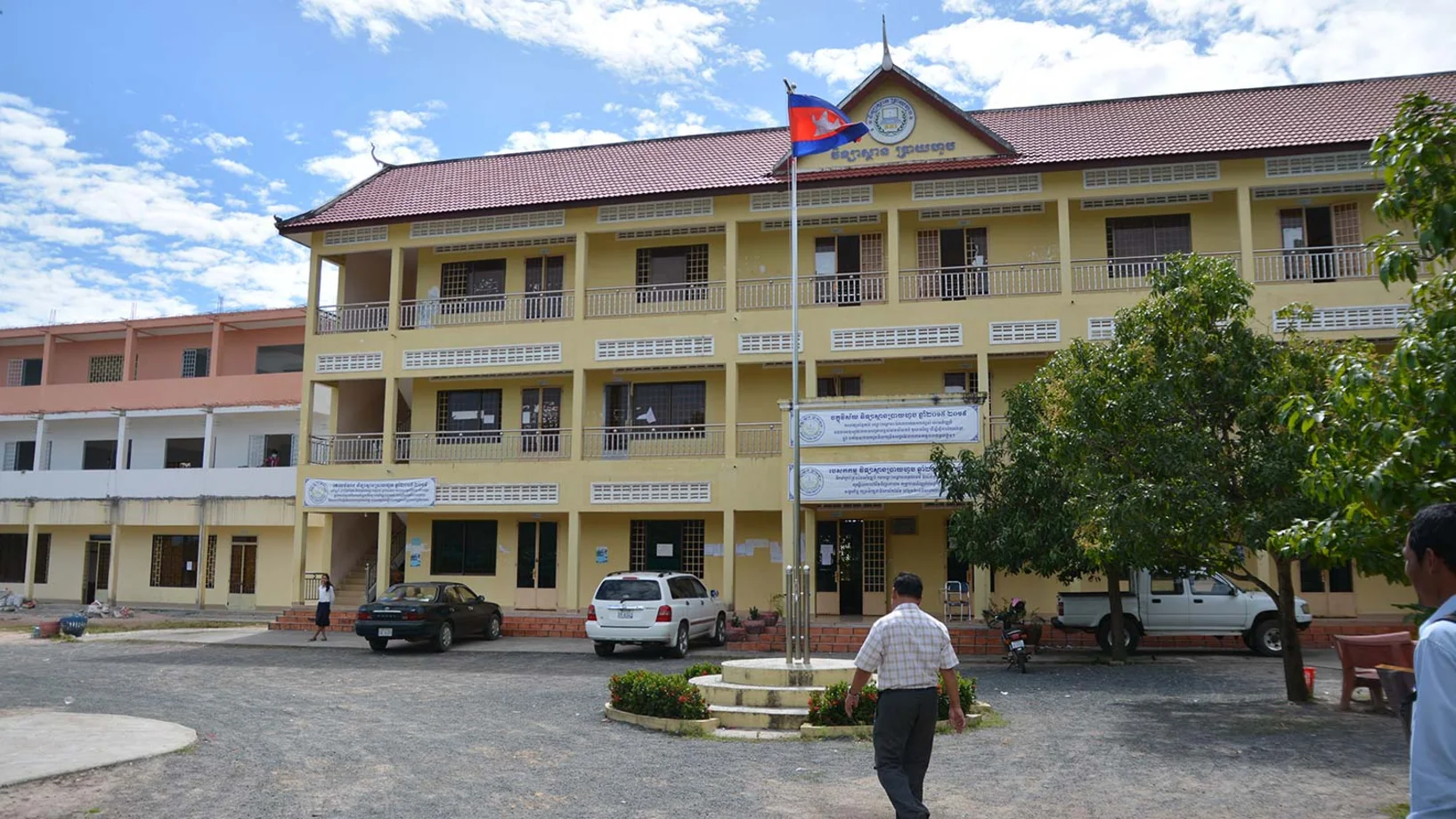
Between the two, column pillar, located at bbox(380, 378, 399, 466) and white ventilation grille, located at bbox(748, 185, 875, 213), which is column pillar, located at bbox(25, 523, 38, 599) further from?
white ventilation grille, located at bbox(748, 185, 875, 213)

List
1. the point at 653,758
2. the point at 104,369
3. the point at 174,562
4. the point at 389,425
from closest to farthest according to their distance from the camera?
the point at 653,758 < the point at 389,425 < the point at 174,562 < the point at 104,369

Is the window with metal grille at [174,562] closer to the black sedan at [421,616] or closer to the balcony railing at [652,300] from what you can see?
the black sedan at [421,616]

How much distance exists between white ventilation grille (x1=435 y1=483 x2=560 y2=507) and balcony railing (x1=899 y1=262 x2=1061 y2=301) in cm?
920

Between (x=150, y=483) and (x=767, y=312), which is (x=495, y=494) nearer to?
(x=767, y=312)

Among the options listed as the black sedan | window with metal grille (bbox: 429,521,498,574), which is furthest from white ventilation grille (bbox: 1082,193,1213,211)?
window with metal grille (bbox: 429,521,498,574)

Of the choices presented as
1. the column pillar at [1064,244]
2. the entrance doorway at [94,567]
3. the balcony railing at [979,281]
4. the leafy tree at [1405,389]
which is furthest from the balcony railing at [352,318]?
the leafy tree at [1405,389]

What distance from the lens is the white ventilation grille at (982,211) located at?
24.0m

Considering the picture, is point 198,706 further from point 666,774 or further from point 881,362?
point 881,362

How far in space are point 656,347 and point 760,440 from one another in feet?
10.4

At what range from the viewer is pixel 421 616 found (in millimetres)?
20422

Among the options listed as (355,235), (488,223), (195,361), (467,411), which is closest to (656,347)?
(488,223)

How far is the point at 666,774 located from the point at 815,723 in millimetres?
2667

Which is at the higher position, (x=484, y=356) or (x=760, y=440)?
(x=484, y=356)

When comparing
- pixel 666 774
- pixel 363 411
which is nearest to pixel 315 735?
pixel 666 774
